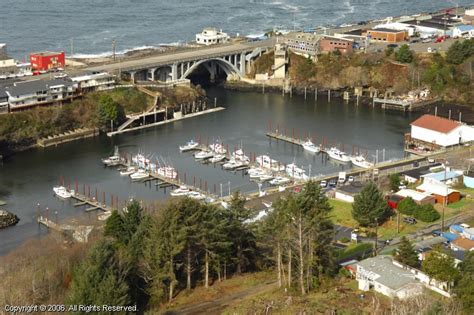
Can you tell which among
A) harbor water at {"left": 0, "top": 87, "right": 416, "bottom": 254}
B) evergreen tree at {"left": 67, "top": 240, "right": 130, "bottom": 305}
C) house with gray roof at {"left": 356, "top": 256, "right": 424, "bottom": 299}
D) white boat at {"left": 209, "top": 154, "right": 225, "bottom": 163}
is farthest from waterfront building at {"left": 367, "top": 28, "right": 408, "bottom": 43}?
evergreen tree at {"left": 67, "top": 240, "right": 130, "bottom": 305}

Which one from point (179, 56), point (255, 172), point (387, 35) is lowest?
point (255, 172)

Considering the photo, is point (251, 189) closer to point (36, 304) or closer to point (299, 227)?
point (299, 227)

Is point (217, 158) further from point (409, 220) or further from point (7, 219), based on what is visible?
point (409, 220)

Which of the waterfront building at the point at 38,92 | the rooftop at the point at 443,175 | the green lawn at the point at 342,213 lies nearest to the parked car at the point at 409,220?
the green lawn at the point at 342,213

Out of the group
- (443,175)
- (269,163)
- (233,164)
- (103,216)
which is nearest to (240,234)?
(103,216)

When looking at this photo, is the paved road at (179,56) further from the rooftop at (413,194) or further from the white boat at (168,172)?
the rooftop at (413,194)

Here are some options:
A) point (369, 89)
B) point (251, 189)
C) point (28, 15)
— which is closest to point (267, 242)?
point (251, 189)
